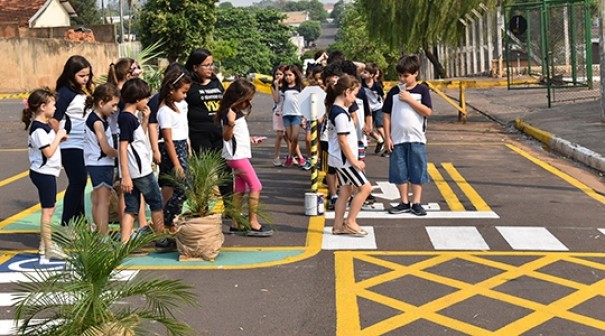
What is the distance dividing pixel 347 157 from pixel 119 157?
229cm

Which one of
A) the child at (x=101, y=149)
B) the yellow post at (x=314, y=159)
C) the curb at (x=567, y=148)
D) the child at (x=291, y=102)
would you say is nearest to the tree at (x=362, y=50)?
the curb at (x=567, y=148)

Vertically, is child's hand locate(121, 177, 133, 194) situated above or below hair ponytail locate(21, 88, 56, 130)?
below

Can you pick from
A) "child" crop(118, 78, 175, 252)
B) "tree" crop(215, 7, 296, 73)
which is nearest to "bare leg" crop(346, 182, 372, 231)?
"child" crop(118, 78, 175, 252)

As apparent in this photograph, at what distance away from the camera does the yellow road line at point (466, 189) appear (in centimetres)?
1107

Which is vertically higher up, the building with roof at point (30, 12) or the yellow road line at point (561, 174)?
the building with roof at point (30, 12)

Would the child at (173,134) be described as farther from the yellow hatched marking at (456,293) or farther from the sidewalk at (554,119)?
the sidewalk at (554,119)

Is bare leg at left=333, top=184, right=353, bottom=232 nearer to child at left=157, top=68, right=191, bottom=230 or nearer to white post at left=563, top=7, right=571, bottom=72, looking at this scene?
child at left=157, top=68, right=191, bottom=230

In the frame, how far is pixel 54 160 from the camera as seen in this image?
Result: 8516mm

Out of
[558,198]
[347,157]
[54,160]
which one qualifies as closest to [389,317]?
[347,157]

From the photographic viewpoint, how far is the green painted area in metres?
8.20

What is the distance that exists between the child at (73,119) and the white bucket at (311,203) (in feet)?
8.76

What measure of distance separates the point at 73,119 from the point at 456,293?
13.4 ft

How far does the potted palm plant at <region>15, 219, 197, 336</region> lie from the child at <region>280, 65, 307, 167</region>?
9.20m

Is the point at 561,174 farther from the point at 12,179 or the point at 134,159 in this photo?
the point at 12,179
